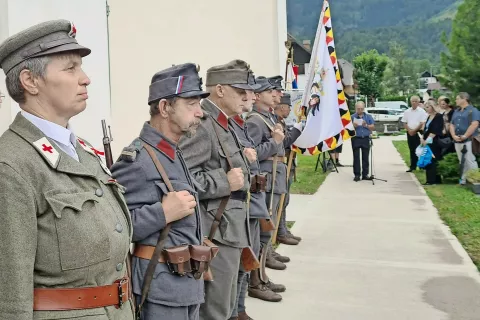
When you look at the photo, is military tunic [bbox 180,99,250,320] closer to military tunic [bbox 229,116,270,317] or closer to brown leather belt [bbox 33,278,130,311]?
military tunic [bbox 229,116,270,317]

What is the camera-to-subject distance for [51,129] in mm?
1813

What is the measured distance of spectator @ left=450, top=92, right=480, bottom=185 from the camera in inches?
447

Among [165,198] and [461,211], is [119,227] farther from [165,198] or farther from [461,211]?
[461,211]

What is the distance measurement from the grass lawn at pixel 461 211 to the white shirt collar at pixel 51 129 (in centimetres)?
542

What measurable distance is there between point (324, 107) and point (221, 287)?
4.48 meters

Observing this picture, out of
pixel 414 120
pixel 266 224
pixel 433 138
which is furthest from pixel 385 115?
pixel 266 224

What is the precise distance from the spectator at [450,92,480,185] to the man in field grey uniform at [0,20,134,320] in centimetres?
1072

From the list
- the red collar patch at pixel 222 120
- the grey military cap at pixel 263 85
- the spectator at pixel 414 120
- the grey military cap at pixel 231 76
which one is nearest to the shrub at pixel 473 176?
the spectator at pixel 414 120

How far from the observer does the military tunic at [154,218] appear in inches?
97.5

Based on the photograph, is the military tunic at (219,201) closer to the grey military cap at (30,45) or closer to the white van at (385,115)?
the grey military cap at (30,45)

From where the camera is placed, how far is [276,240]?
7.33 metres

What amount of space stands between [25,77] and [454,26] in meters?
16.5

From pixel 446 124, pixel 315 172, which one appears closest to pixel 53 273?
pixel 446 124

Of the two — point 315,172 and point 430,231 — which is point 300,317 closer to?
point 430,231
